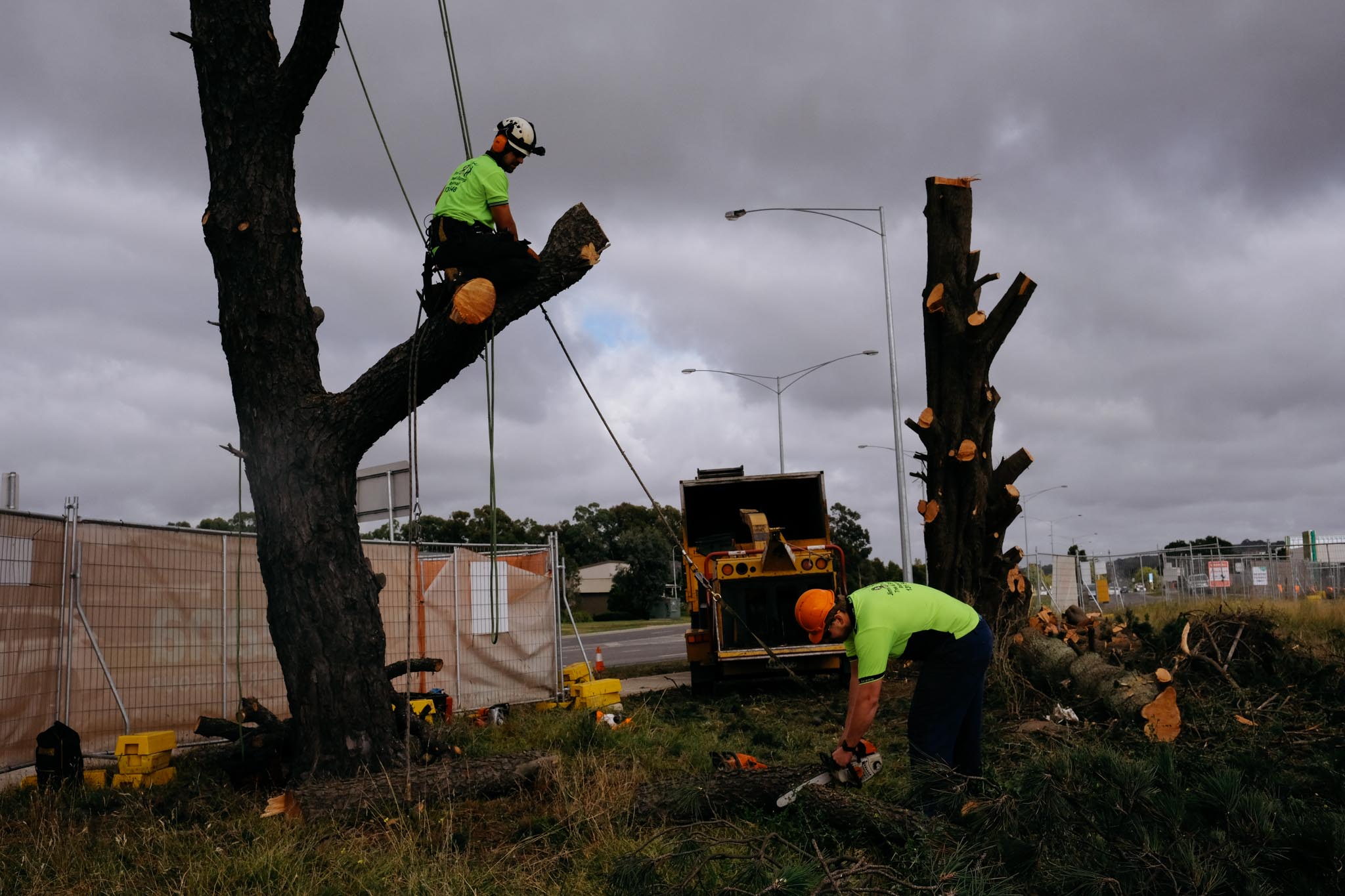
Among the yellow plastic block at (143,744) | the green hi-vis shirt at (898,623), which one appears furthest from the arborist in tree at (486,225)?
the yellow plastic block at (143,744)

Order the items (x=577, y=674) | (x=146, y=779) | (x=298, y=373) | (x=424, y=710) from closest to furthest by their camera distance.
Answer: (x=298, y=373) → (x=146, y=779) → (x=424, y=710) → (x=577, y=674)

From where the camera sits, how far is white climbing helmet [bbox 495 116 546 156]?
6.07 metres

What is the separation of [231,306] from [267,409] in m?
0.69

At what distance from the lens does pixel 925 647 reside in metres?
5.99

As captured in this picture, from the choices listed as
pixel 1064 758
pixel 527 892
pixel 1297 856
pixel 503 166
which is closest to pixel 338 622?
pixel 527 892

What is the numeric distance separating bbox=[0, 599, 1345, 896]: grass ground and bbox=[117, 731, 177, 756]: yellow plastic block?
0.74 ft

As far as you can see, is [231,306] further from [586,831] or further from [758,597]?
[758,597]

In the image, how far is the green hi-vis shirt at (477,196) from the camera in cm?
601

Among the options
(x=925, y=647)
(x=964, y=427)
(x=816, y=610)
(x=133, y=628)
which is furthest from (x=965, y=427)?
(x=133, y=628)

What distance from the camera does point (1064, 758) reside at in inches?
167

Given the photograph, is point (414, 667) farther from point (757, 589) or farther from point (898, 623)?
point (757, 589)

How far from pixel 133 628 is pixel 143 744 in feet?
5.50

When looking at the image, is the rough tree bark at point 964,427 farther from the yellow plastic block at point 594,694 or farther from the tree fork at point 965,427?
the yellow plastic block at point 594,694

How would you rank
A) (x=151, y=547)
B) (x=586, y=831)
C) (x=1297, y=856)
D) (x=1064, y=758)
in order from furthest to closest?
(x=151, y=547)
(x=586, y=831)
(x=1064, y=758)
(x=1297, y=856)
